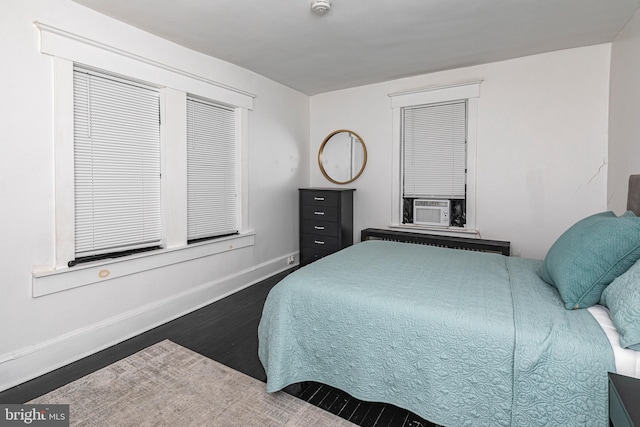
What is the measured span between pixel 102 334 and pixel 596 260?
10.3ft

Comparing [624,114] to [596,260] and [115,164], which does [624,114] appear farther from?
[115,164]

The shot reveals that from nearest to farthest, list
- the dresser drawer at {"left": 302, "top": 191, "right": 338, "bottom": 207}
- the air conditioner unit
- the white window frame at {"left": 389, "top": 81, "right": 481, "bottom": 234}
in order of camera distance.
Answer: the white window frame at {"left": 389, "top": 81, "right": 481, "bottom": 234} < the air conditioner unit < the dresser drawer at {"left": 302, "top": 191, "right": 338, "bottom": 207}

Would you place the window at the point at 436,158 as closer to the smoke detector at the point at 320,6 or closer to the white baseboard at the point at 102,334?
the smoke detector at the point at 320,6

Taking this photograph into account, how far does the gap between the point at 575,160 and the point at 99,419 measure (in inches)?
165

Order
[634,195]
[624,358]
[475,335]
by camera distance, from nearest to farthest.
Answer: [624,358] → [475,335] → [634,195]

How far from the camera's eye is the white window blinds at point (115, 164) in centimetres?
227

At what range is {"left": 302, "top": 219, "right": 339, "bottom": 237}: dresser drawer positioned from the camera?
3948 mm

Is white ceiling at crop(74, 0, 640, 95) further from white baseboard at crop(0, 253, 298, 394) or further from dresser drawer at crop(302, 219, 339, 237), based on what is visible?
white baseboard at crop(0, 253, 298, 394)

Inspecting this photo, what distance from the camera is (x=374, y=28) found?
8.36 ft

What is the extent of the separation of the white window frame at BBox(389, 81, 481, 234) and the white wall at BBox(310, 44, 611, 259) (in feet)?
0.23

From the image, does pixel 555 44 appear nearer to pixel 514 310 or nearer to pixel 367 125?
pixel 367 125

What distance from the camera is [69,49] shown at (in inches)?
83.7

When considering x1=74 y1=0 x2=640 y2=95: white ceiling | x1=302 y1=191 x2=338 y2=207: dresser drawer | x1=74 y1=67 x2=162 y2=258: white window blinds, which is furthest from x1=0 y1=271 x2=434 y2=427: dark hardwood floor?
x1=74 y1=0 x2=640 y2=95: white ceiling

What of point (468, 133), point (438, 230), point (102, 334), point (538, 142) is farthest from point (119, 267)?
point (538, 142)
